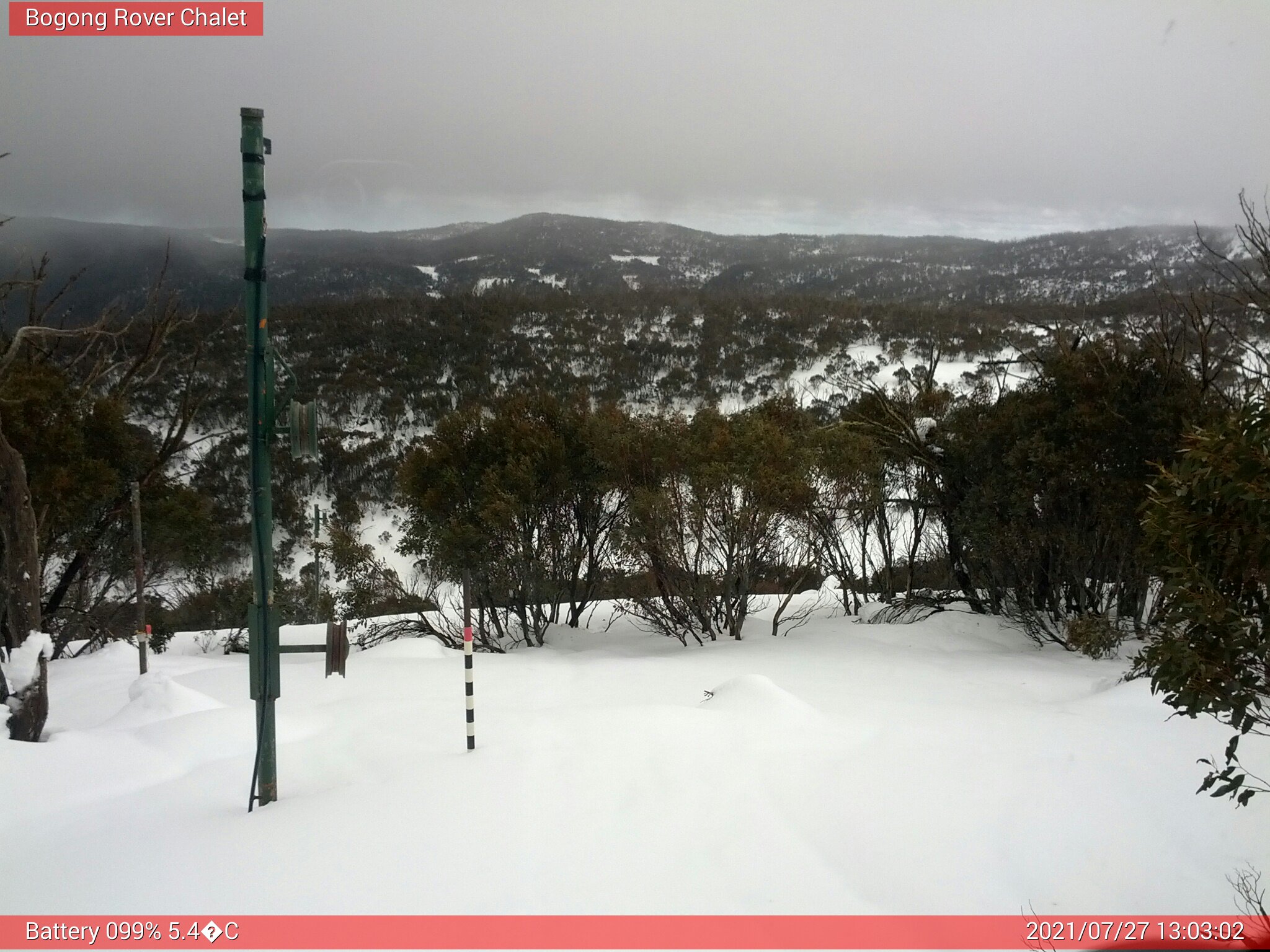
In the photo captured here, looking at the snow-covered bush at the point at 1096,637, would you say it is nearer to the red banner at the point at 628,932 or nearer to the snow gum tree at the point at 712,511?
the snow gum tree at the point at 712,511

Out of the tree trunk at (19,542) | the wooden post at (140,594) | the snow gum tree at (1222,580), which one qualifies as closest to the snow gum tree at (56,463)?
the tree trunk at (19,542)

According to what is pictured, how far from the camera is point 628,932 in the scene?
305 cm

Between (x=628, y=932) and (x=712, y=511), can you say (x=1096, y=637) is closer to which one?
(x=712, y=511)

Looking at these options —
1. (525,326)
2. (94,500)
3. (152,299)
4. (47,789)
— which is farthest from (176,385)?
(47,789)

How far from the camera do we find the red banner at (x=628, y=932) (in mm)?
2979

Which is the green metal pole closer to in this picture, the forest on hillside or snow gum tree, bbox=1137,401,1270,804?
the forest on hillside

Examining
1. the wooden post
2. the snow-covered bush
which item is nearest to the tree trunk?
the wooden post

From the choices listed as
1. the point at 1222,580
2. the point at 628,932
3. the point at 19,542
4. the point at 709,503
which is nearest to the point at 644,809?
the point at 628,932

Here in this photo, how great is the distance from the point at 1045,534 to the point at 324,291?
31474mm

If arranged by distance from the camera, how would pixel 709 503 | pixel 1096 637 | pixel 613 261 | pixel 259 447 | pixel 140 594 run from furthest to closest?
pixel 613 261 < pixel 709 503 < pixel 140 594 < pixel 1096 637 < pixel 259 447

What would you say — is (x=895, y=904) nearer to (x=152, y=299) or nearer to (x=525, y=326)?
(x=152, y=299)

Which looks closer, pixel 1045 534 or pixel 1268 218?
pixel 1268 218

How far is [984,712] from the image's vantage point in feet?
20.3

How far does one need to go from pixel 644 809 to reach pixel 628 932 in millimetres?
1048
